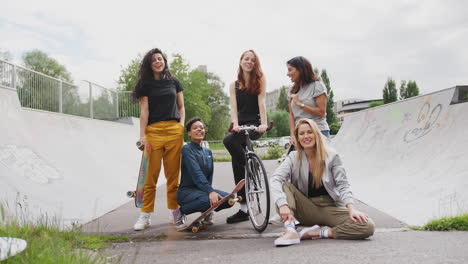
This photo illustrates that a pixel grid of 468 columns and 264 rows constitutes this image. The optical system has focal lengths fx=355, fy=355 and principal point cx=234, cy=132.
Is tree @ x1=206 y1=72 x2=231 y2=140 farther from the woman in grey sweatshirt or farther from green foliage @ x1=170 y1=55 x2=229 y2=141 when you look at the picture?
the woman in grey sweatshirt

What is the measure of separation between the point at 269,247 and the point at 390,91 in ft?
239

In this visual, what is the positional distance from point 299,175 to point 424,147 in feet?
11.9

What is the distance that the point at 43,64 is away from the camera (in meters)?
50.9

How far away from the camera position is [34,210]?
4402 millimetres

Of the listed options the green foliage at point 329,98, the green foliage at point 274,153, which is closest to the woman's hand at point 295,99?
the green foliage at point 274,153

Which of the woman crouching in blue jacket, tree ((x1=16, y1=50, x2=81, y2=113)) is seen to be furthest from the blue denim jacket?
tree ((x1=16, y1=50, x2=81, y2=113))

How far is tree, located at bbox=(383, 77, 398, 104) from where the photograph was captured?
225ft

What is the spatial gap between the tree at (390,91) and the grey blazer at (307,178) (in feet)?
235

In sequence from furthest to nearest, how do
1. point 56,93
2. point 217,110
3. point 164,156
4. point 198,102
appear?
point 217,110 → point 198,102 → point 56,93 → point 164,156

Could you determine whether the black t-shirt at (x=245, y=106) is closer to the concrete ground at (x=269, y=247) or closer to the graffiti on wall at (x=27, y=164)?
the concrete ground at (x=269, y=247)

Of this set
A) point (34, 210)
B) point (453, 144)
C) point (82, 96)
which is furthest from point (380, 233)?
point (82, 96)

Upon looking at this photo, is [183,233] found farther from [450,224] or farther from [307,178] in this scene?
[450,224]

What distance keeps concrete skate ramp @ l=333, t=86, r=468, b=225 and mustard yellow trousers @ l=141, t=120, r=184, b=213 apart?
295 centimetres

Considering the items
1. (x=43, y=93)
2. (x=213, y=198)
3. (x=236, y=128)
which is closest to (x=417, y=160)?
(x=236, y=128)
